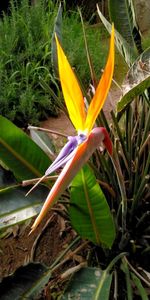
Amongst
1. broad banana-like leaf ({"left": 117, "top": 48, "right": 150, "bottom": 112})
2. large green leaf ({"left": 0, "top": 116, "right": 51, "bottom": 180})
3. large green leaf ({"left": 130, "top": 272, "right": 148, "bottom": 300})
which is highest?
broad banana-like leaf ({"left": 117, "top": 48, "right": 150, "bottom": 112})

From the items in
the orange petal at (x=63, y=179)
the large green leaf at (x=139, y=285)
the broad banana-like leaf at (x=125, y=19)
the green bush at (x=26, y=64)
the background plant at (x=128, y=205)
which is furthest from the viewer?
the green bush at (x=26, y=64)

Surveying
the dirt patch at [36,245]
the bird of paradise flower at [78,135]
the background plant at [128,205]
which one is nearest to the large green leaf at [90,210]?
the background plant at [128,205]

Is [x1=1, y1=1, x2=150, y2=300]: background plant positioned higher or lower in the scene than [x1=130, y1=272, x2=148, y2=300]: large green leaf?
higher

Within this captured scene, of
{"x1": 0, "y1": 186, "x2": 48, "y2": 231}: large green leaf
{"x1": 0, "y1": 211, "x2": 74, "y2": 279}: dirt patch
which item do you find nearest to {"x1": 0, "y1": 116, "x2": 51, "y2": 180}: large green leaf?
{"x1": 0, "y1": 186, "x2": 48, "y2": 231}: large green leaf

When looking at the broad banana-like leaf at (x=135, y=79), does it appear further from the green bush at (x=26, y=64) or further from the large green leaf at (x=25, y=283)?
the green bush at (x=26, y=64)

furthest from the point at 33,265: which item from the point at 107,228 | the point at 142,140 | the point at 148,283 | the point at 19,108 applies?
the point at 19,108

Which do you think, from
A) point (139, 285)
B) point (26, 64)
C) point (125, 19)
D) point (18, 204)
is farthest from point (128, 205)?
→ point (26, 64)

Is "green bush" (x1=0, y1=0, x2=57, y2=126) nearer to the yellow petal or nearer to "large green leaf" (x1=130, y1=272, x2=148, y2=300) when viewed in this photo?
"large green leaf" (x1=130, y1=272, x2=148, y2=300)
